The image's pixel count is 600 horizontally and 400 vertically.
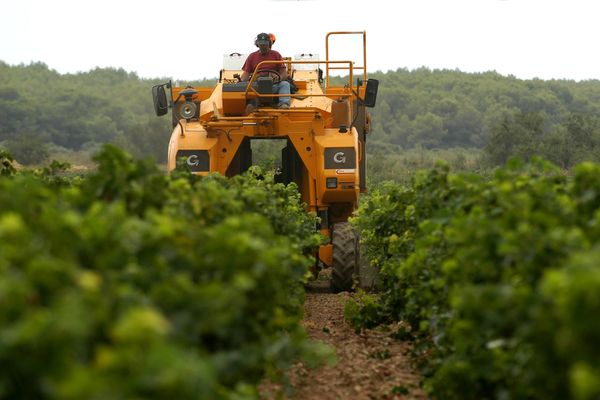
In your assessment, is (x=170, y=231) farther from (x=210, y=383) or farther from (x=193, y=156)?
(x=193, y=156)

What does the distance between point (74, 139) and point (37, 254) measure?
3438 inches

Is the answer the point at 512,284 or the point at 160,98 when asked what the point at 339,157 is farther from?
the point at 512,284

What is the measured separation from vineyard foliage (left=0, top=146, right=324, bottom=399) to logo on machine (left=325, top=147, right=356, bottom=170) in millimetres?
6911

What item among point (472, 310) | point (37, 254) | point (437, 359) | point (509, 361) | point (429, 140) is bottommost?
point (429, 140)

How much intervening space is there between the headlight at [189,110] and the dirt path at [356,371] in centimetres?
374

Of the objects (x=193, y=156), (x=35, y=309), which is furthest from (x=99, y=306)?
(x=193, y=156)

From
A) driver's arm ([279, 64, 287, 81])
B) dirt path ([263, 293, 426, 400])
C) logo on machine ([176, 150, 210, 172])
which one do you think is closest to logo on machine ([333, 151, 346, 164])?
logo on machine ([176, 150, 210, 172])

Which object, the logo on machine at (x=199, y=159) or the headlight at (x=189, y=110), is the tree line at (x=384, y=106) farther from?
the logo on machine at (x=199, y=159)

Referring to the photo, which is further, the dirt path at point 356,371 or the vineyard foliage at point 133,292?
the dirt path at point 356,371

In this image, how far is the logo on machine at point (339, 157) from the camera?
48.4 feet

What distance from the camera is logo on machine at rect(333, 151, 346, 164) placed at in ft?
48.4

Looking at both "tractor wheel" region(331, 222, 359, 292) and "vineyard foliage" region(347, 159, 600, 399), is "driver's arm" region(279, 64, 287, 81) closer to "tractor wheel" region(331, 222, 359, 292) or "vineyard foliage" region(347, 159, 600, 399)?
"tractor wheel" region(331, 222, 359, 292)

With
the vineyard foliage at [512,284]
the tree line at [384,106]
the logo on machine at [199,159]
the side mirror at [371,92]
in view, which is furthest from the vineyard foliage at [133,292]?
the tree line at [384,106]

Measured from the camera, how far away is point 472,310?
18.2 feet
